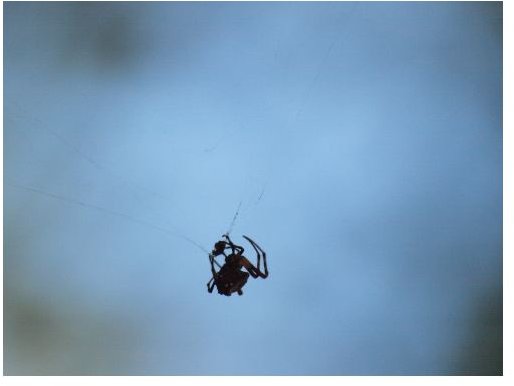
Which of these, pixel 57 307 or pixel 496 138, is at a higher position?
pixel 496 138

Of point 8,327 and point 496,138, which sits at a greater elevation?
point 496,138

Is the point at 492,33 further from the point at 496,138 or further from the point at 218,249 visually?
the point at 218,249

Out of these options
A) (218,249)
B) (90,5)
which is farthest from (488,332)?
(90,5)

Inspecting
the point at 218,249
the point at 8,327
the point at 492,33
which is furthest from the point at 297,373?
the point at 492,33

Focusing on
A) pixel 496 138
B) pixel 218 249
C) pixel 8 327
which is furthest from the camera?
pixel 8 327

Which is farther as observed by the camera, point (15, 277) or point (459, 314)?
point (459, 314)

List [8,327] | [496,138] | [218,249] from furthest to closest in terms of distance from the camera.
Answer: [8,327], [496,138], [218,249]

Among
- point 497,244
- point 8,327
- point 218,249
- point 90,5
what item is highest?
point 90,5

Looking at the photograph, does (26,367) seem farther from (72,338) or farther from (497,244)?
(497,244)

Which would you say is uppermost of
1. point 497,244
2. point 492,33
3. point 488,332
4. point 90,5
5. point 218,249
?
point 492,33
